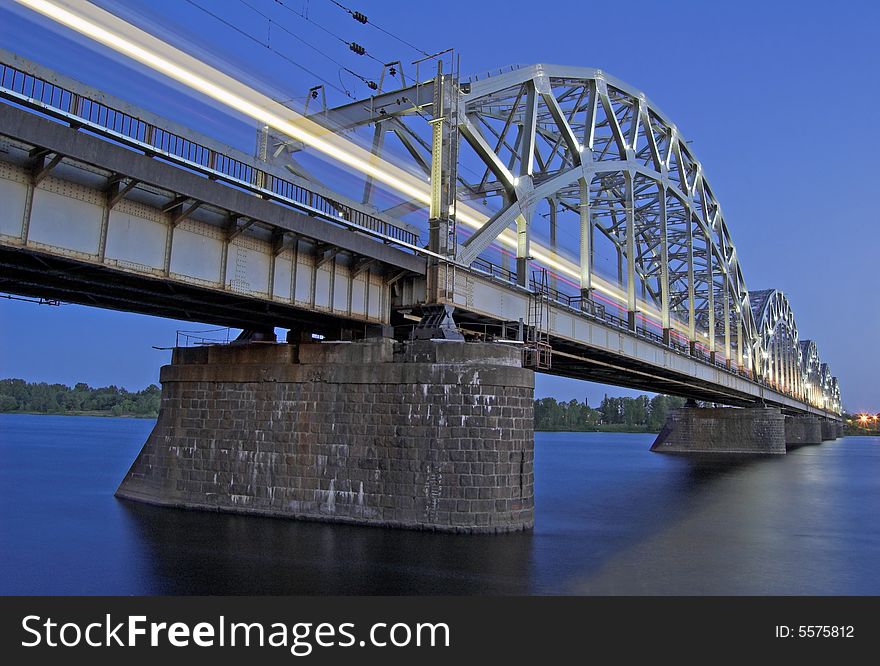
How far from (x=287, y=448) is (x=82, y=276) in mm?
8514

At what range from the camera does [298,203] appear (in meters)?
19.6

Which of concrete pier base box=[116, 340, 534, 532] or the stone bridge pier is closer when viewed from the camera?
concrete pier base box=[116, 340, 534, 532]

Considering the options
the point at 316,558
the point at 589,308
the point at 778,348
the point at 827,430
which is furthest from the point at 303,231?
the point at 827,430

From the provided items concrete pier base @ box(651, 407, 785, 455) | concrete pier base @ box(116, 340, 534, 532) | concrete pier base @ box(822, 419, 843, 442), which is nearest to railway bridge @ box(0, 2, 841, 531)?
concrete pier base @ box(116, 340, 534, 532)

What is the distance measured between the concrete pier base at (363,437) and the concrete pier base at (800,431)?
11960 centimetres

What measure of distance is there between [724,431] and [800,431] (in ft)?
175

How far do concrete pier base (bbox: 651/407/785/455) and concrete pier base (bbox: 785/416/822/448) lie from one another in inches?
1538

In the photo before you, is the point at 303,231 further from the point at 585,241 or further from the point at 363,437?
the point at 585,241

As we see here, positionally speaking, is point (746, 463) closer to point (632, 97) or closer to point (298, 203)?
point (632, 97)

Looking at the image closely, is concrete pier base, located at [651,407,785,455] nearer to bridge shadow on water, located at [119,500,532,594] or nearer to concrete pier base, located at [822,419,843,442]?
bridge shadow on water, located at [119,500,532,594]

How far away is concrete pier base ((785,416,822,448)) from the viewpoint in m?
130

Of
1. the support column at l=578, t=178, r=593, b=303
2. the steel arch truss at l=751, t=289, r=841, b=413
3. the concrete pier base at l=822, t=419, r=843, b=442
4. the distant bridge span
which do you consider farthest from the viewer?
the concrete pier base at l=822, t=419, r=843, b=442

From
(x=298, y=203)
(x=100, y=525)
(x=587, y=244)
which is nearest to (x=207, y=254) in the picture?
(x=298, y=203)

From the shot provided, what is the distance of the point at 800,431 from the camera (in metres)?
135
